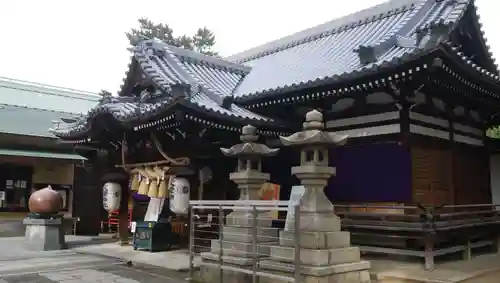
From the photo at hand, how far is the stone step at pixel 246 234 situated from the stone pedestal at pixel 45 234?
717cm

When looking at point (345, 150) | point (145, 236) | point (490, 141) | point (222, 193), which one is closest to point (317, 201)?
point (345, 150)

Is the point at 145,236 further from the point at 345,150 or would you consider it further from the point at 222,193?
the point at 345,150

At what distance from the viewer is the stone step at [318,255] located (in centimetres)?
650

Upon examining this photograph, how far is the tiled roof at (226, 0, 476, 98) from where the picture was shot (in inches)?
405

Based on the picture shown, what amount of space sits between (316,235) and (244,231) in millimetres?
1552

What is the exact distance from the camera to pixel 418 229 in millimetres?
8227

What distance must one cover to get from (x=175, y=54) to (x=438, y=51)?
8633 millimetres

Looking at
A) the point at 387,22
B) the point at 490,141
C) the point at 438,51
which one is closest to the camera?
the point at 438,51

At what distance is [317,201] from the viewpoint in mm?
6938

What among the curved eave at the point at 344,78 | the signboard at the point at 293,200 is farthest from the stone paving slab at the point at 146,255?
the curved eave at the point at 344,78

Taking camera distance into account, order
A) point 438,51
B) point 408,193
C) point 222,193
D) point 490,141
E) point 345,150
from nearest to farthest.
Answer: point 438,51 → point 408,193 → point 345,150 → point 222,193 → point 490,141

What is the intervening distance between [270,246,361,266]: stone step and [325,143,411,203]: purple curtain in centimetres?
318

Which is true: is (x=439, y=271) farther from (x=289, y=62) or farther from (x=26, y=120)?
(x=26, y=120)

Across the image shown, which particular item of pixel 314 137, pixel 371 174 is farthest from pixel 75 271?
pixel 371 174
